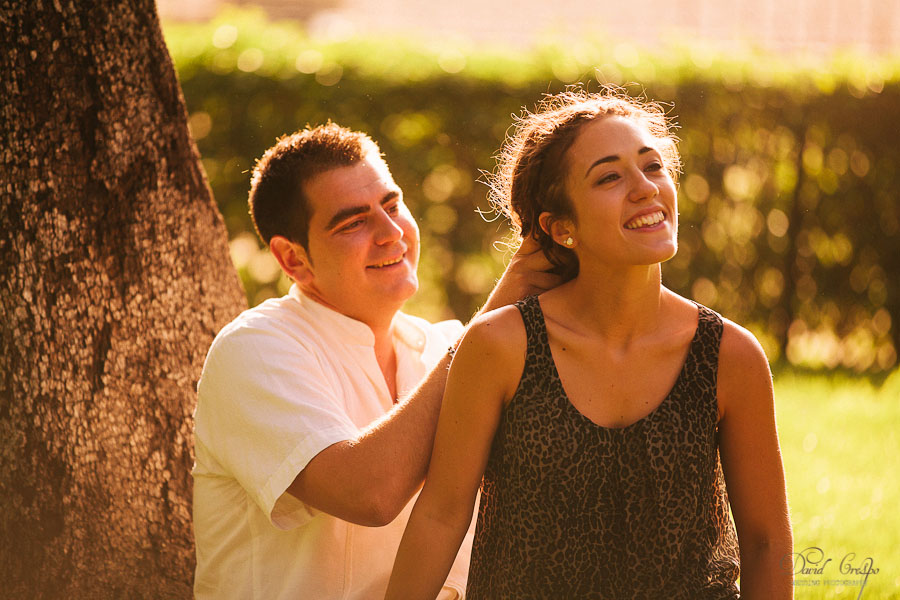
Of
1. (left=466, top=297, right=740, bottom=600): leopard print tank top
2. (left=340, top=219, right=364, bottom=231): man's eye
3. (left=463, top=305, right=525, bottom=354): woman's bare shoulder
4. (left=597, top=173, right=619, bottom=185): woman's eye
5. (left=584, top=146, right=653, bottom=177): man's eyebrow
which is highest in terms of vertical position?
(left=584, top=146, right=653, bottom=177): man's eyebrow

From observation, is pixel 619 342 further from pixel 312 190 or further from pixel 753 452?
pixel 312 190

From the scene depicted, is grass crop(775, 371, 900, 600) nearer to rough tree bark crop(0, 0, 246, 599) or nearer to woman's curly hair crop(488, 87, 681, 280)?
woman's curly hair crop(488, 87, 681, 280)

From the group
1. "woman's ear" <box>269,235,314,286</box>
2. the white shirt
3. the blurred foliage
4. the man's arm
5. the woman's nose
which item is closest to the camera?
the woman's nose

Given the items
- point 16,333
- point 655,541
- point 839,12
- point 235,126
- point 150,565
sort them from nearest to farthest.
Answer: point 655,541
point 16,333
point 150,565
point 235,126
point 839,12

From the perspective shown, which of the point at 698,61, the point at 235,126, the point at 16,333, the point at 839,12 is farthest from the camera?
the point at 839,12

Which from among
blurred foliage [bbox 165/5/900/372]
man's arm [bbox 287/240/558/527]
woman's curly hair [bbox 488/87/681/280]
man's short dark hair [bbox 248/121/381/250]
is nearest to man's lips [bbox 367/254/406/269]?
man's short dark hair [bbox 248/121/381/250]

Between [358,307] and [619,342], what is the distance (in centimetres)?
97

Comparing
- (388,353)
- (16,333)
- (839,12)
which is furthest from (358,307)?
(839,12)

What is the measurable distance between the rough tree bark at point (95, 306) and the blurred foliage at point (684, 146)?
401 cm

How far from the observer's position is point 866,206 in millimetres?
8750

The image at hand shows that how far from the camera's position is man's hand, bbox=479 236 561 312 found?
2.97 meters

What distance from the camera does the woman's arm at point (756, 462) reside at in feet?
9.00

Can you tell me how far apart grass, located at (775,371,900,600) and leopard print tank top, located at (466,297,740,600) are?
1783mm

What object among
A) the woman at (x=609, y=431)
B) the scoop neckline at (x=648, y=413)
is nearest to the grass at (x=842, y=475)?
the woman at (x=609, y=431)
